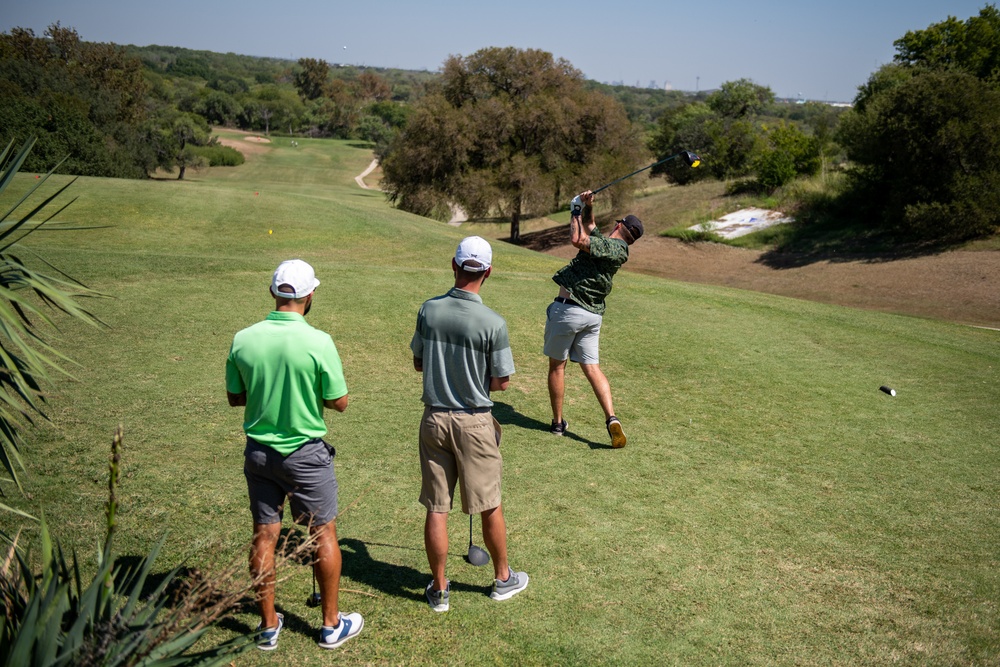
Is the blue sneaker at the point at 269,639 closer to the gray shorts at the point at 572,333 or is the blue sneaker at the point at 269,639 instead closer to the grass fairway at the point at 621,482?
the grass fairway at the point at 621,482

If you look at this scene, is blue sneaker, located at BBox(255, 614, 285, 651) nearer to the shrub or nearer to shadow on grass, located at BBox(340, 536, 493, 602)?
shadow on grass, located at BBox(340, 536, 493, 602)

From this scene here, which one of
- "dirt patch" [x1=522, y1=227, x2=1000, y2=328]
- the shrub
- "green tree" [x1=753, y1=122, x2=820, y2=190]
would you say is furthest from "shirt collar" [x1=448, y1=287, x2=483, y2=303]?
the shrub

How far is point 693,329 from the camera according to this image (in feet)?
40.2

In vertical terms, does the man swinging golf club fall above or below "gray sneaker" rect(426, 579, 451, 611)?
above

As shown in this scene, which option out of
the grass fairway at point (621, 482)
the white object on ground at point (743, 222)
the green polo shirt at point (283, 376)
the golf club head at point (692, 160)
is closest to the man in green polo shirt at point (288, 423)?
the green polo shirt at point (283, 376)

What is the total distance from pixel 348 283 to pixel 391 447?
650 centimetres

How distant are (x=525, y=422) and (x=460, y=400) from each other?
3.58m

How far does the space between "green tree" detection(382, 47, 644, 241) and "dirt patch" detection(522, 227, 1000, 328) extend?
7645 mm

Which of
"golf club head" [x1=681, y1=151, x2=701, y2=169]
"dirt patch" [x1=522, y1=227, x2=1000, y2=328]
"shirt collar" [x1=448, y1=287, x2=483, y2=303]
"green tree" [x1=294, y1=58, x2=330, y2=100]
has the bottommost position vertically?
"dirt patch" [x1=522, y1=227, x2=1000, y2=328]

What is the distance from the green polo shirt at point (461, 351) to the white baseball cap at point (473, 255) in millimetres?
170

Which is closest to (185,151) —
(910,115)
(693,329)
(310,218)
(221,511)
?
(310,218)

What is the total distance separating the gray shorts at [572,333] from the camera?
7.37m

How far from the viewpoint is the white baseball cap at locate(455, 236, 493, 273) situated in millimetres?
4578

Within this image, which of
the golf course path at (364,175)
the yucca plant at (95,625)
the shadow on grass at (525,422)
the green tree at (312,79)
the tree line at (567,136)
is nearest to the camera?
the yucca plant at (95,625)
